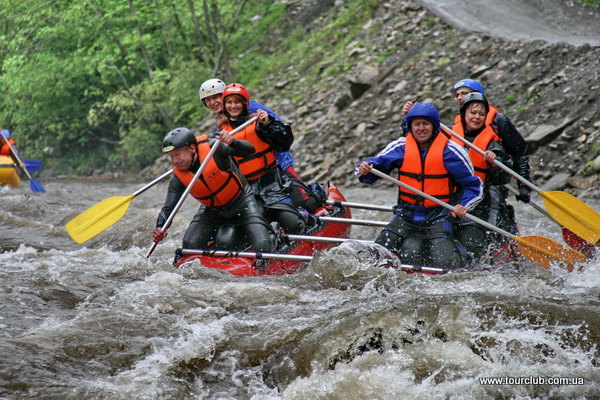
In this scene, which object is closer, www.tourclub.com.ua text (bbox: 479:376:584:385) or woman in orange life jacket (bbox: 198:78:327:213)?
www.tourclub.com.ua text (bbox: 479:376:584:385)

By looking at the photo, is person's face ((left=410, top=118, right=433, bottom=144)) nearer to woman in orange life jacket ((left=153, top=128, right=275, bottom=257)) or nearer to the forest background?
woman in orange life jacket ((left=153, top=128, right=275, bottom=257))

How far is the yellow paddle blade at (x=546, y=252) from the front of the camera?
22.3ft

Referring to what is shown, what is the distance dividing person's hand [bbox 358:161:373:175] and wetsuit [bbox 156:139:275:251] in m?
1.21

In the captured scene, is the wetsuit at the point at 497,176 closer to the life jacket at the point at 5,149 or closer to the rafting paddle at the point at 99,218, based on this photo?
the rafting paddle at the point at 99,218

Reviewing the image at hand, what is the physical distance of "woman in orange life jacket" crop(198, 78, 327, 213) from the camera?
7883mm

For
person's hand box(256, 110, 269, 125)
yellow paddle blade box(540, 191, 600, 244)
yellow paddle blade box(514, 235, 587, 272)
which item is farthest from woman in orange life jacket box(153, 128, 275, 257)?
yellow paddle blade box(540, 191, 600, 244)

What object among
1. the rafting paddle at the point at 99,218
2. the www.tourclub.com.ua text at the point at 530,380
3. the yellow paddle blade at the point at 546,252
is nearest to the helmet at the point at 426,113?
the yellow paddle blade at the point at 546,252

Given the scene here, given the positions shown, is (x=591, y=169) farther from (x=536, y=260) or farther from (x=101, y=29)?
(x=101, y=29)

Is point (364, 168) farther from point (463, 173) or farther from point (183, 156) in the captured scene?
point (183, 156)

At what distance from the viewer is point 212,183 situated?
712 cm

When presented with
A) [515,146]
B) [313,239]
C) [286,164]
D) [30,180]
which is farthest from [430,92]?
[313,239]

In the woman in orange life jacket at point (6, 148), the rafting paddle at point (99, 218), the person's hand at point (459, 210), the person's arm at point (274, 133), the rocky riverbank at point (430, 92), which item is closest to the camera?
the person's hand at point (459, 210)

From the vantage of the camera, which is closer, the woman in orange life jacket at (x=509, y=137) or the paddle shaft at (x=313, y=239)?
the paddle shaft at (x=313, y=239)

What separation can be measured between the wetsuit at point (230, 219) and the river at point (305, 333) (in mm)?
602
